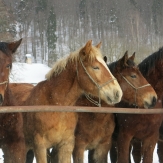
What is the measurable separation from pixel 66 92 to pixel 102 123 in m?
0.84

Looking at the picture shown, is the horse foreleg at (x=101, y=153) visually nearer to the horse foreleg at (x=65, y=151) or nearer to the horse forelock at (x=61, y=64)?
the horse foreleg at (x=65, y=151)

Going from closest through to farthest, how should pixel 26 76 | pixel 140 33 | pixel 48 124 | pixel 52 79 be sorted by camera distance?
pixel 48 124 < pixel 52 79 < pixel 26 76 < pixel 140 33

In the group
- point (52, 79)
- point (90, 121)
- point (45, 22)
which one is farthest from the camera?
point (45, 22)

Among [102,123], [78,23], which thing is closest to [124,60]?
[102,123]

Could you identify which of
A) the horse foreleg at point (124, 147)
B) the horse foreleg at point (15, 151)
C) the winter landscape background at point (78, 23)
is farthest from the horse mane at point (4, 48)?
the winter landscape background at point (78, 23)

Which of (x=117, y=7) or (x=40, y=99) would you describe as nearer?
(x=40, y=99)

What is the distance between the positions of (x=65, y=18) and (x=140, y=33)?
787 cm

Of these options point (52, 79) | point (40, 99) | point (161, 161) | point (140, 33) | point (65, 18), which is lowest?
point (161, 161)

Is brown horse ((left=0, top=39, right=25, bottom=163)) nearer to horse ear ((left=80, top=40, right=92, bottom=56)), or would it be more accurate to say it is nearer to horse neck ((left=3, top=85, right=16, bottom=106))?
horse neck ((left=3, top=85, right=16, bottom=106))

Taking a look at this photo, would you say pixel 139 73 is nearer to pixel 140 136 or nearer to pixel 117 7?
pixel 140 136

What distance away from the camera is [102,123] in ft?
14.3

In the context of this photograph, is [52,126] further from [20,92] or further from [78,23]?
[78,23]

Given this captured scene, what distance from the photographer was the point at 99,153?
445 cm

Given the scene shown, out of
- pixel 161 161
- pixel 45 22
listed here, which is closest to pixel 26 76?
pixel 45 22
